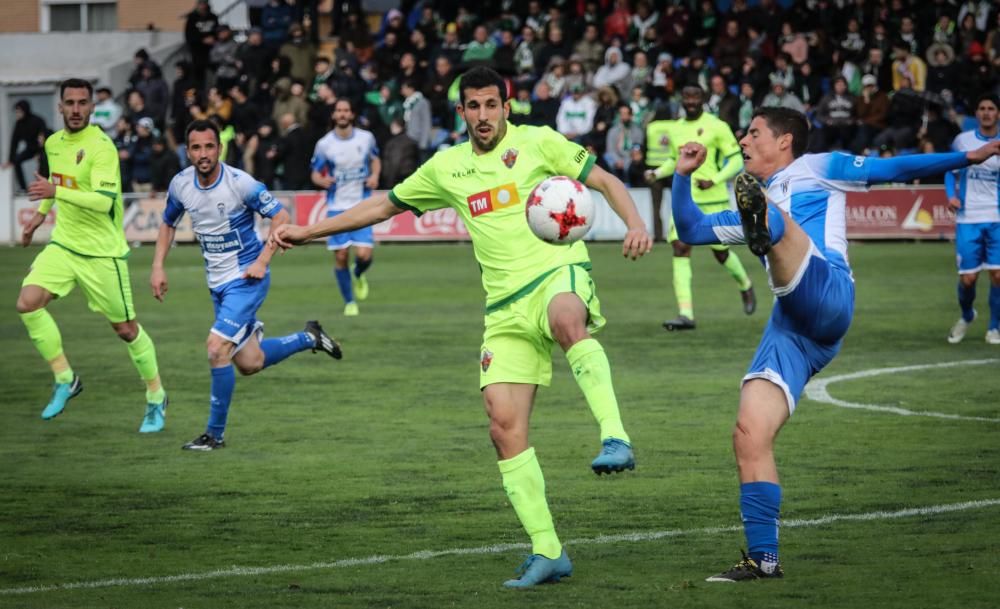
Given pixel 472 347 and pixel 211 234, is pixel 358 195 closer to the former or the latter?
pixel 472 347

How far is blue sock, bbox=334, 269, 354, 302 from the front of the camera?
20.7 m

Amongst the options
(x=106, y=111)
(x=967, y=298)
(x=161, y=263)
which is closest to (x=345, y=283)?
→ (x=967, y=298)

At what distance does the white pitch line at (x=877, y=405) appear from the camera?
1169 cm

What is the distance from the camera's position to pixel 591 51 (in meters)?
33.5

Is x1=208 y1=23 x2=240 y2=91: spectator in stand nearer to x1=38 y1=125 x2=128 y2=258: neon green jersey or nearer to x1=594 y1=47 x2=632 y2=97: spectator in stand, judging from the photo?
x1=594 y1=47 x2=632 y2=97: spectator in stand

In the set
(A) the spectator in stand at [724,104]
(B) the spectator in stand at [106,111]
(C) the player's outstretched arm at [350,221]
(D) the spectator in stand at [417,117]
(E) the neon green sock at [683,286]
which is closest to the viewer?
(C) the player's outstretched arm at [350,221]

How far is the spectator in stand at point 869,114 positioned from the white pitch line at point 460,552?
21.6 metres

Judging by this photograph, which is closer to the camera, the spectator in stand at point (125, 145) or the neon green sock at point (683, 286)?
the neon green sock at point (683, 286)

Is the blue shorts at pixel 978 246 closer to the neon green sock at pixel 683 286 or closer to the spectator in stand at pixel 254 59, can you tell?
the neon green sock at pixel 683 286

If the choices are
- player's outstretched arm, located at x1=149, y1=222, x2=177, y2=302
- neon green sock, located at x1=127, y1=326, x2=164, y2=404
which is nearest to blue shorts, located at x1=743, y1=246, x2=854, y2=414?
player's outstretched arm, located at x1=149, y1=222, x2=177, y2=302

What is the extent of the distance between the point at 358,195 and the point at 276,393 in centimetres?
834

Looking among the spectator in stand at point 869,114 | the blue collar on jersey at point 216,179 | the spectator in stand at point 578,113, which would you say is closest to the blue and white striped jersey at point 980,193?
the blue collar on jersey at point 216,179

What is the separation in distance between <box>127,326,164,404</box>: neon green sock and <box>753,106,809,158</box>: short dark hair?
6294 millimetres

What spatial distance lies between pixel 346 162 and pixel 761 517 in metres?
15.8
